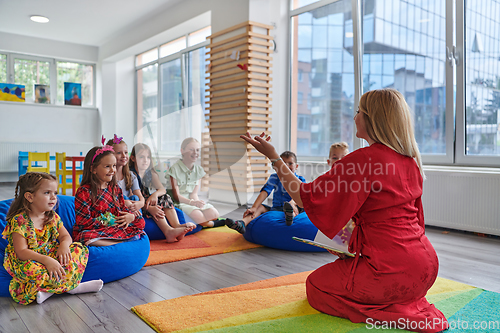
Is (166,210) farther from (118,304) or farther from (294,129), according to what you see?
(294,129)

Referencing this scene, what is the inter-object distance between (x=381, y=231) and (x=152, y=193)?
2.10 m

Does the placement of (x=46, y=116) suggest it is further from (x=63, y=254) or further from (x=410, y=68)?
(x=63, y=254)

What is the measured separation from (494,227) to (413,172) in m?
2.37

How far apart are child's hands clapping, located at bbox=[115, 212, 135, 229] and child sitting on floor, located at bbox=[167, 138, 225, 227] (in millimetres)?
838

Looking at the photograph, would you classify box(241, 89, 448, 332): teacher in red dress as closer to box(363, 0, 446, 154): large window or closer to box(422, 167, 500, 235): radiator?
box(422, 167, 500, 235): radiator

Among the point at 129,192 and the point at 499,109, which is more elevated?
the point at 499,109

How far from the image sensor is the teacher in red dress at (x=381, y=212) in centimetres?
150

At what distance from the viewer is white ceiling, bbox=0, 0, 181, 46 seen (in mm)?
6248

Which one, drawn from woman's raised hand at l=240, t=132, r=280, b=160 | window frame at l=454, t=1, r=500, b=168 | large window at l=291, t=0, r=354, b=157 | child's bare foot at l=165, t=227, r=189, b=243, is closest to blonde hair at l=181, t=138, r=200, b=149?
child's bare foot at l=165, t=227, r=189, b=243

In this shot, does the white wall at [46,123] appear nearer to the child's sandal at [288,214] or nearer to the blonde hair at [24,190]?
the blonde hair at [24,190]

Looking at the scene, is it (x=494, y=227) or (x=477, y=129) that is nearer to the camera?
(x=494, y=227)

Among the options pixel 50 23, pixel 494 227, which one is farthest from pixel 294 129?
pixel 50 23

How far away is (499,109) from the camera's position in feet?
11.7

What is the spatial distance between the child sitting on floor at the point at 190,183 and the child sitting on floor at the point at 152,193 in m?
0.12
